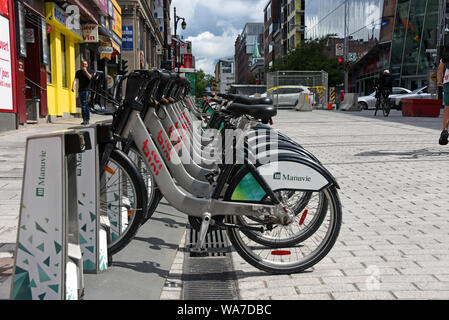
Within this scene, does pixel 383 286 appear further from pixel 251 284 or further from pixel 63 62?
pixel 63 62

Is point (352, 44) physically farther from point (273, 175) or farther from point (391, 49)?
point (273, 175)

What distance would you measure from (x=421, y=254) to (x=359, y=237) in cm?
62

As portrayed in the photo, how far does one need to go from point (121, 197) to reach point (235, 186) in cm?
86

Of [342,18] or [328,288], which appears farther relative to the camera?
[342,18]

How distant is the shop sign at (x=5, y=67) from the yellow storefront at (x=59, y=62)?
436cm

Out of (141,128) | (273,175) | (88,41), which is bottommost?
(273,175)

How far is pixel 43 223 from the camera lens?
2.46 meters

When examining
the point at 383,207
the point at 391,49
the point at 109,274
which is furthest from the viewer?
the point at 391,49

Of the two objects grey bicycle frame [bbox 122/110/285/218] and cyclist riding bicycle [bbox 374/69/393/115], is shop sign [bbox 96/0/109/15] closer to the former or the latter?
cyclist riding bicycle [bbox 374/69/393/115]

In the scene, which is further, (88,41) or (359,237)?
(88,41)

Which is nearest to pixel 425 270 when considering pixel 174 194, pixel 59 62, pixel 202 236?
pixel 202 236

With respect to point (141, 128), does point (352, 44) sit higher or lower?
higher

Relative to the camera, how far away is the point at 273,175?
3453 mm
